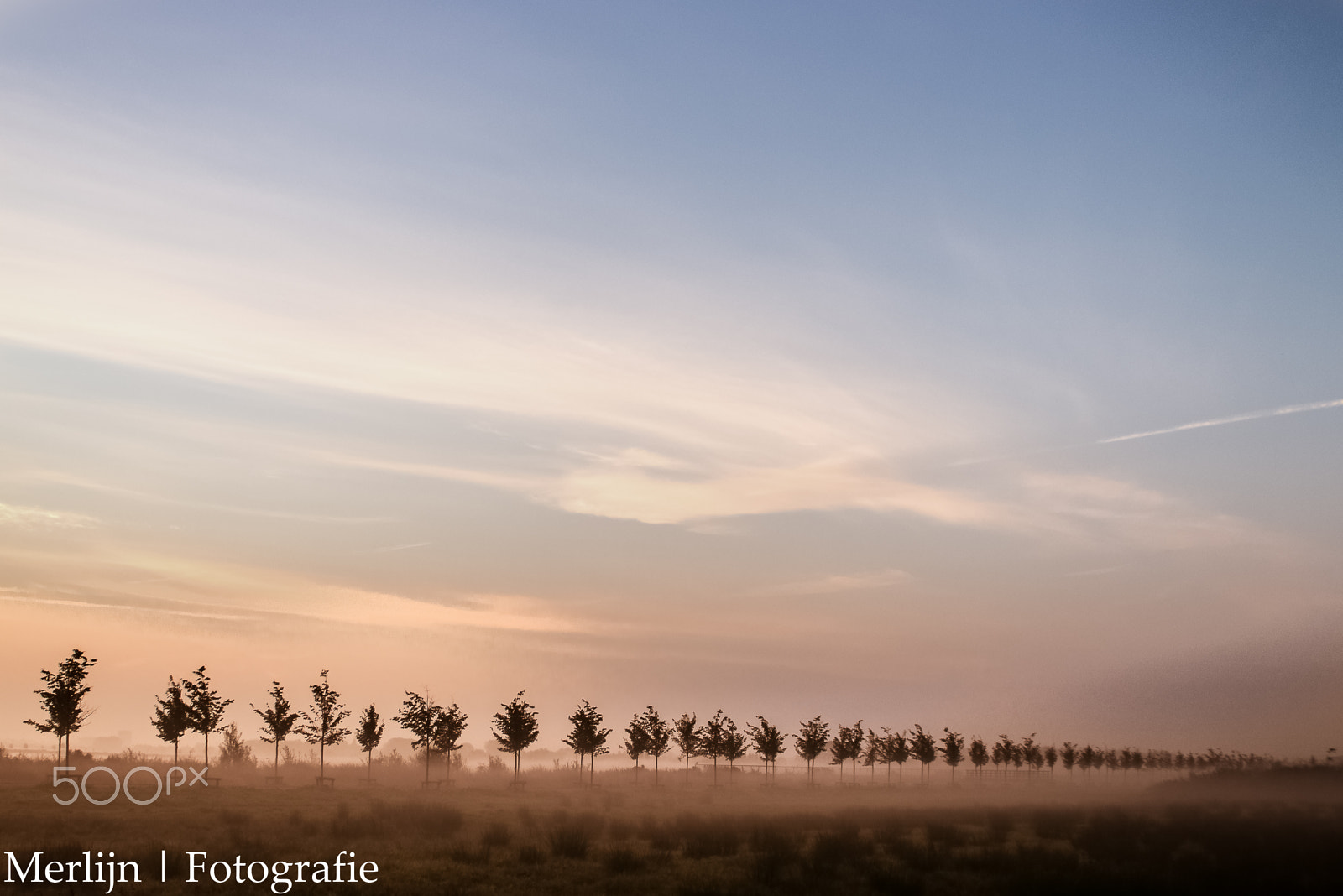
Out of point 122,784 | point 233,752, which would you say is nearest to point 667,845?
point 122,784

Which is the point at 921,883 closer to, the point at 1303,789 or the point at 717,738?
the point at 717,738

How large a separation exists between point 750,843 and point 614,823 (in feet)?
28.5

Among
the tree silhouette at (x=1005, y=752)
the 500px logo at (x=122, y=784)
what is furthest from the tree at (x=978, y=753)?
the 500px logo at (x=122, y=784)

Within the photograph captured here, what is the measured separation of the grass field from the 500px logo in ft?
3.07

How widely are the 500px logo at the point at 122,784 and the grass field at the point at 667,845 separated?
0.93 metres

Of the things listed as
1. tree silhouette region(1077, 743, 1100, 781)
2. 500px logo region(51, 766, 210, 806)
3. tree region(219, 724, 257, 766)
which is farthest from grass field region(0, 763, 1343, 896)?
tree silhouette region(1077, 743, 1100, 781)

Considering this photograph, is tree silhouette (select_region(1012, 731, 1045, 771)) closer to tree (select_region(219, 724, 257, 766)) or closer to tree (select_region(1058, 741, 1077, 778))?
tree (select_region(1058, 741, 1077, 778))

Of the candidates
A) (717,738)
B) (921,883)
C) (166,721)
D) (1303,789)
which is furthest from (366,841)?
(1303,789)

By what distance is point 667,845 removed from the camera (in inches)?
1371

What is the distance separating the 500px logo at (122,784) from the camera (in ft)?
139

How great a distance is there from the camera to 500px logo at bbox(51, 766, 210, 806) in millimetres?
42375

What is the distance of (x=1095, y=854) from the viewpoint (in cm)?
3422

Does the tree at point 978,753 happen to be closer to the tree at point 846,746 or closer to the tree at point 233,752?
the tree at point 846,746

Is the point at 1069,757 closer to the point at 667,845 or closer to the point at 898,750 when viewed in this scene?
the point at 898,750
